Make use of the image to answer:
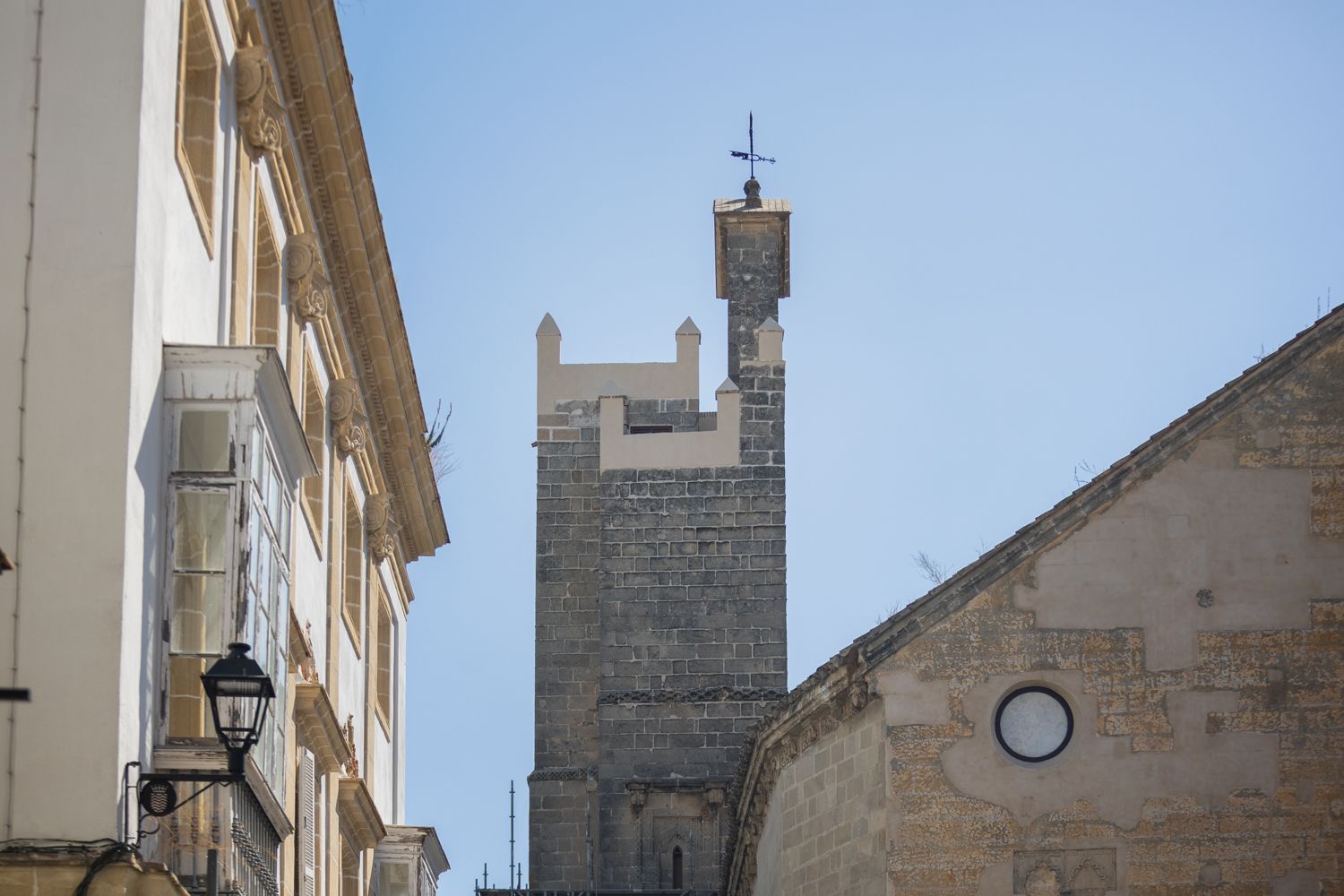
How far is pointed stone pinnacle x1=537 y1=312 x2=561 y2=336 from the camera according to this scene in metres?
39.1

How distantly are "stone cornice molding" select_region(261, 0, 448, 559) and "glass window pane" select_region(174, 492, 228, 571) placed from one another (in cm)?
455

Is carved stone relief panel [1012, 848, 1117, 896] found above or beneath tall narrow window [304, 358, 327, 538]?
beneath

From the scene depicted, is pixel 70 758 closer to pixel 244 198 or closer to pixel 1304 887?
pixel 244 198

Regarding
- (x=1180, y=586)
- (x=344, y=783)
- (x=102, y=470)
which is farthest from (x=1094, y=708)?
(x=102, y=470)

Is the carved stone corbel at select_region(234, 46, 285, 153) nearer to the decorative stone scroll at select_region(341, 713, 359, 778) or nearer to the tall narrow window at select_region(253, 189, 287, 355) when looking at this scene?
the tall narrow window at select_region(253, 189, 287, 355)

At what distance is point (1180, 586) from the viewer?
63.7ft

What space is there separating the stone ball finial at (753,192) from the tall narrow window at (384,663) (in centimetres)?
1702

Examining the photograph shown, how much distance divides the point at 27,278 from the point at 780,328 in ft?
91.6

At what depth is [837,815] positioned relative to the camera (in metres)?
19.9

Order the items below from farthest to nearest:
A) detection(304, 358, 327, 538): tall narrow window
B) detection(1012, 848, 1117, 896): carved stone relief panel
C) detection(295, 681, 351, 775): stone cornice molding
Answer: detection(1012, 848, 1117, 896): carved stone relief panel, detection(304, 358, 327, 538): tall narrow window, detection(295, 681, 351, 775): stone cornice molding

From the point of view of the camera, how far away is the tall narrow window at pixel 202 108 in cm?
1373

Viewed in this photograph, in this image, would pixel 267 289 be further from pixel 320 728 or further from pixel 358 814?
pixel 358 814

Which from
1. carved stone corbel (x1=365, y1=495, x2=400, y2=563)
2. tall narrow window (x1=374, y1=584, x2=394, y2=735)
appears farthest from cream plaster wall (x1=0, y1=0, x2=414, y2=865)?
tall narrow window (x1=374, y1=584, x2=394, y2=735)

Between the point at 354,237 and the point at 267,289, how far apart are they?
2501 mm
